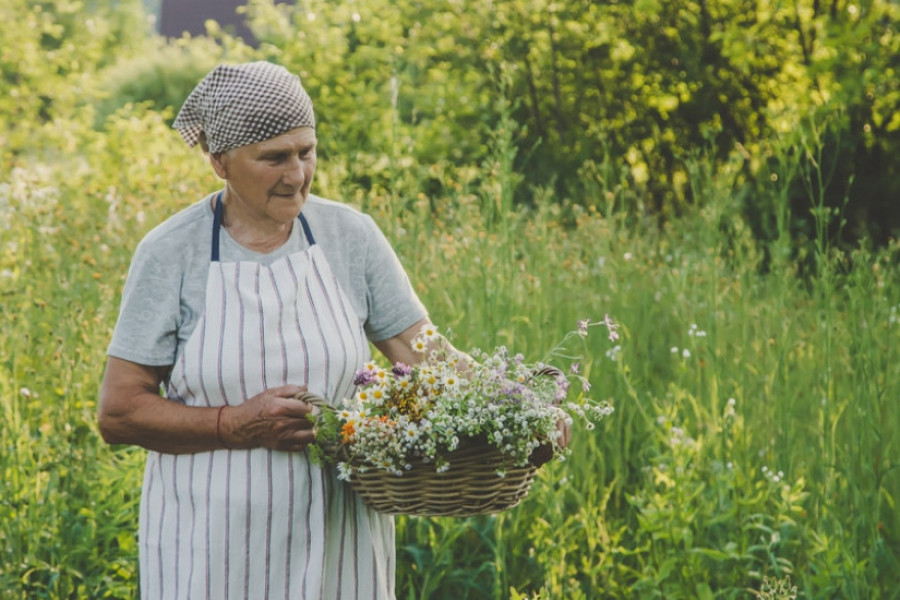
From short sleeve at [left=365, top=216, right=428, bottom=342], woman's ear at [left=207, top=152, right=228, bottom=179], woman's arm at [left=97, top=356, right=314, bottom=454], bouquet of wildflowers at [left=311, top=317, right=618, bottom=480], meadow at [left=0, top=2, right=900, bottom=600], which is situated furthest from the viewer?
meadow at [left=0, top=2, right=900, bottom=600]

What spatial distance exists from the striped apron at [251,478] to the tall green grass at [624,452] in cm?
109

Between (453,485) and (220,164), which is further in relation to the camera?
(220,164)

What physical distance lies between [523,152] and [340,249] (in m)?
7.83

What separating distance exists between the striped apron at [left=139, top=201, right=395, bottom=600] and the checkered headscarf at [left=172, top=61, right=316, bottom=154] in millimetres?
218

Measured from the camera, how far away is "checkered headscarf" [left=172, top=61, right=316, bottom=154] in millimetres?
2188

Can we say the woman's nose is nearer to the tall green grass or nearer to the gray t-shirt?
the gray t-shirt

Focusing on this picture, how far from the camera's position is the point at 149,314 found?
2223mm

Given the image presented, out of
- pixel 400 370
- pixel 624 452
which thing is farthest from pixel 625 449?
pixel 400 370

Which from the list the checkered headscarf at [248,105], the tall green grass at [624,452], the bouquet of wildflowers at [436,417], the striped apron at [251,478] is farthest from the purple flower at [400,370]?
the tall green grass at [624,452]

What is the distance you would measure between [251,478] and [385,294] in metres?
0.50

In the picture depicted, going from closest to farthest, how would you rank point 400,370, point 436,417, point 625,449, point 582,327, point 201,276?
point 436,417 < point 400,370 < point 201,276 < point 582,327 < point 625,449

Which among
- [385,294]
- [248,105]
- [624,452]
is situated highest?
[248,105]

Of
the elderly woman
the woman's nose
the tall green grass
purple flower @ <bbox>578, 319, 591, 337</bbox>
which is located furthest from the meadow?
the woman's nose

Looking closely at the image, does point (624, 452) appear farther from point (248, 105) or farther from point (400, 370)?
point (248, 105)
